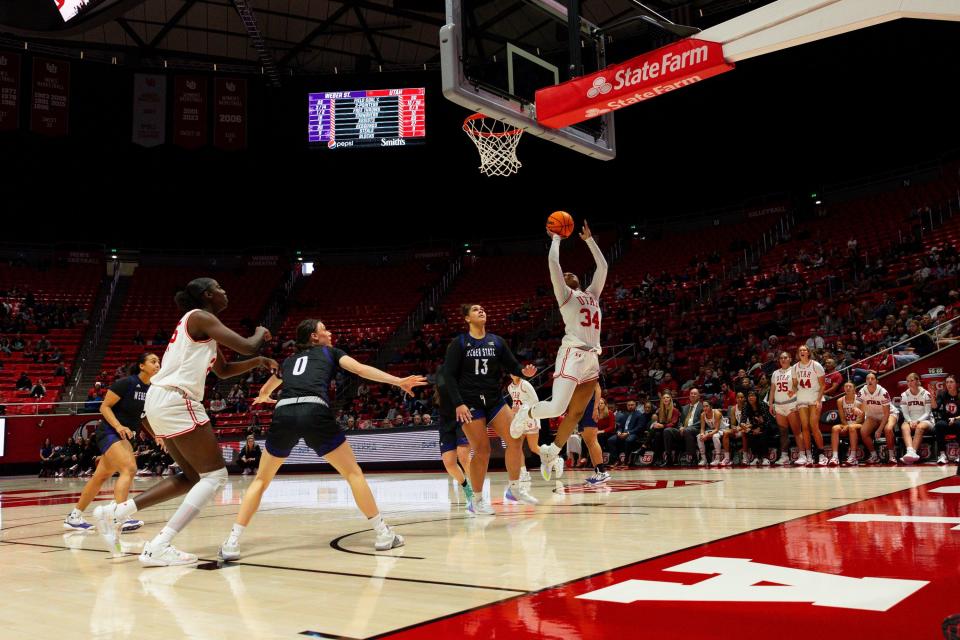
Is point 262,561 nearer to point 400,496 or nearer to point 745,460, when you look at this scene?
point 400,496

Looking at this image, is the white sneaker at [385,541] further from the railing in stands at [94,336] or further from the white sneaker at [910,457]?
the railing in stands at [94,336]

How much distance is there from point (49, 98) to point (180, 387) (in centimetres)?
2392

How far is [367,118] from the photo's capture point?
27.2 metres

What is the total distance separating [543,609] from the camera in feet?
10.5

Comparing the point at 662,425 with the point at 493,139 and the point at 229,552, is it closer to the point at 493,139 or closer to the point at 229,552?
the point at 493,139

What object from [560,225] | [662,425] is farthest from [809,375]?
[560,225]

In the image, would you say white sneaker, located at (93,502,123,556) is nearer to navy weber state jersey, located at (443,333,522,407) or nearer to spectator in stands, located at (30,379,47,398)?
navy weber state jersey, located at (443,333,522,407)

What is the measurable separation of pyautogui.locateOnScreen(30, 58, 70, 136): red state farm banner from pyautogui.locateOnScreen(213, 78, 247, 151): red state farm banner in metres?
4.52

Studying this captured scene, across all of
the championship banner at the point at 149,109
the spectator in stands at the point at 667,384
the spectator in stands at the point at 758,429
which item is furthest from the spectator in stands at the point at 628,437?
the championship banner at the point at 149,109

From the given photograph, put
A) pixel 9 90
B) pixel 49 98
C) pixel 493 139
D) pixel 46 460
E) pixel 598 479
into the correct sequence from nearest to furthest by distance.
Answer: pixel 598 479 → pixel 493 139 → pixel 46 460 → pixel 9 90 → pixel 49 98

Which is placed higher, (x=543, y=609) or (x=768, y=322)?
(x=768, y=322)

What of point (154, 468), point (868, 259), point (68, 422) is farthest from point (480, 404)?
point (68, 422)

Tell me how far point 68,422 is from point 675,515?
71.0ft

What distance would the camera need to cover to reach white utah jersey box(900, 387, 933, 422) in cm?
1184
